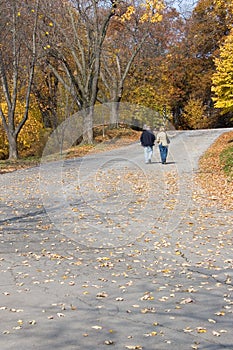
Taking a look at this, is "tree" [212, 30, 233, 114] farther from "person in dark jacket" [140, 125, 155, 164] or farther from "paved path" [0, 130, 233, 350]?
"paved path" [0, 130, 233, 350]

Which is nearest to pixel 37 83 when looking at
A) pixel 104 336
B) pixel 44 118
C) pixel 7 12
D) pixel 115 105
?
pixel 44 118

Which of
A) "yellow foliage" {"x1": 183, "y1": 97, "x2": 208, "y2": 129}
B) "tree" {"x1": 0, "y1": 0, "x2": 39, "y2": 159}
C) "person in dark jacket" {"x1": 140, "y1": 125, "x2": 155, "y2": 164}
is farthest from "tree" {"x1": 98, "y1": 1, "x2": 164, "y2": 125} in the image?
"person in dark jacket" {"x1": 140, "y1": 125, "x2": 155, "y2": 164}

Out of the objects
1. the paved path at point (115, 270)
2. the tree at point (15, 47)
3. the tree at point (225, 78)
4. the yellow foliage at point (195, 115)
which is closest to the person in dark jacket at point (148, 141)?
the paved path at point (115, 270)

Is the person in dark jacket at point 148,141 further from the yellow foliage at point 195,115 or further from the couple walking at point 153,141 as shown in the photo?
the yellow foliage at point 195,115

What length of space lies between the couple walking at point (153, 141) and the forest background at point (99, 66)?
130 inches

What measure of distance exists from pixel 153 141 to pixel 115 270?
14.2 m

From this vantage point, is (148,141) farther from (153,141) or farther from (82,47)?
(82,47)

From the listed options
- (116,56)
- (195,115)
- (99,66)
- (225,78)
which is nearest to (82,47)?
(99,66)

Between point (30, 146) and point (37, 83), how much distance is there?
5071mm

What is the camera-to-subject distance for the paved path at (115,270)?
5070mm

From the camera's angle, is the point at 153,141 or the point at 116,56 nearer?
the point at 153,141

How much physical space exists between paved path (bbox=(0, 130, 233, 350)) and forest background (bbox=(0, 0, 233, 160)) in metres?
4.71

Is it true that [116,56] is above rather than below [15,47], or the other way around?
above

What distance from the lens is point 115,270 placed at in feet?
24.1
